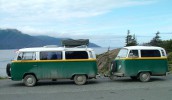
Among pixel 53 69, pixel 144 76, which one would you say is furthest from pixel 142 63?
pixel 53 69

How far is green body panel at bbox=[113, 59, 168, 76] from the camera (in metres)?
20.5

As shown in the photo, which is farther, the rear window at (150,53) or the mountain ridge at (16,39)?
the mountain ridge at (16,39)

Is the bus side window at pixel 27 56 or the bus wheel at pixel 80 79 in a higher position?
the bus side window at pixel 27 56

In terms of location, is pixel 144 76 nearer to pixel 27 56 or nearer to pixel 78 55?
pixel 78 55

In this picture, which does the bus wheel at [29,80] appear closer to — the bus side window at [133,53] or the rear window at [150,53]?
the bus side window at [133,53]

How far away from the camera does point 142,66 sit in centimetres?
2056

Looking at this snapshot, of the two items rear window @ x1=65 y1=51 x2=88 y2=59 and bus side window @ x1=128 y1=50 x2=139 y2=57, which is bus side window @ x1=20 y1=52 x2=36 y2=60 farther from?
bus side window @ x1=128 y1=50 x2=139 y2=57

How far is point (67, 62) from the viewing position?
19.5 metres

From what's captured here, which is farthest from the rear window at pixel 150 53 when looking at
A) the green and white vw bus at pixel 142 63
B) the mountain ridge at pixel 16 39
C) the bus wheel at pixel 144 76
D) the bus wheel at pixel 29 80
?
the mountain ridge at pixel 16 39

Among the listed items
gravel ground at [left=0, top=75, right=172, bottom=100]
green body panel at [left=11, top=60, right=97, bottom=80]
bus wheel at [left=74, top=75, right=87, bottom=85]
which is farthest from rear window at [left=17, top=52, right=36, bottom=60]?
bus wheel at [left=74, top=75, right=87, bottom=85]

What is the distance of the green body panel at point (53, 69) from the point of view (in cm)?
1925

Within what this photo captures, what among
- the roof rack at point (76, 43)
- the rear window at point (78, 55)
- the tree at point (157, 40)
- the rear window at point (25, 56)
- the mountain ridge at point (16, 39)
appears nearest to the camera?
the rear window at point (25, 56)

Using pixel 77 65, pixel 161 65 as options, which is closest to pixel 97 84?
pixel 77 65

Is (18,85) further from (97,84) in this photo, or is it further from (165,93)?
(165,93)
